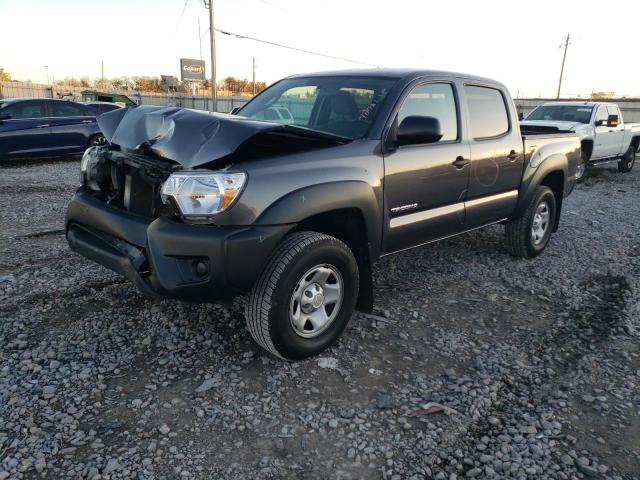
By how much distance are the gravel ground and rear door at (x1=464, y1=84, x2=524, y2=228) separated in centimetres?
74

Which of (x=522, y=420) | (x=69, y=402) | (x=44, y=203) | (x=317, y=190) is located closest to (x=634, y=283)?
(x=522, y=420)

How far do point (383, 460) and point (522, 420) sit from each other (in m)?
0.85

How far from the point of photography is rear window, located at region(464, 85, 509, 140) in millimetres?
4258

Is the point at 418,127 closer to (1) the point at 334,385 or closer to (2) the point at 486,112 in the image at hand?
(2) the point at 486,112

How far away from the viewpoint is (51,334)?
3309mm

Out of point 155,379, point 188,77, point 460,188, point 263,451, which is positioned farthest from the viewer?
point 188,77

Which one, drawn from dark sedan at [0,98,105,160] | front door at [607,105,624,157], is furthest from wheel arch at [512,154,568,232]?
dark sedan at [0,98,105,160]

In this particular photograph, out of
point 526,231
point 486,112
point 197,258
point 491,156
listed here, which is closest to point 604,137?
point 526,231

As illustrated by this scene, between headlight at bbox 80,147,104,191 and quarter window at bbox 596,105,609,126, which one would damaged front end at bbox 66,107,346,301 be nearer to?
headlight at bbox 80,147,104,191

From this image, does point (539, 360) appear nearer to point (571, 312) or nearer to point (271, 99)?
point (571, 312)

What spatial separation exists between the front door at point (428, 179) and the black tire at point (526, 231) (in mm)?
1273

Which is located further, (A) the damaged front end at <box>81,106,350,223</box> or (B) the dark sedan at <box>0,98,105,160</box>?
(B) the dark sedan at <box>0,98,105,160</box>

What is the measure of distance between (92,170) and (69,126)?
8.72 meters

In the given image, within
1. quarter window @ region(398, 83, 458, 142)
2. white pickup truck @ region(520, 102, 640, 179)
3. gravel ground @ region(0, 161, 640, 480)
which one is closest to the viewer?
gravel ground @ region(0, 161, 640, 480)
